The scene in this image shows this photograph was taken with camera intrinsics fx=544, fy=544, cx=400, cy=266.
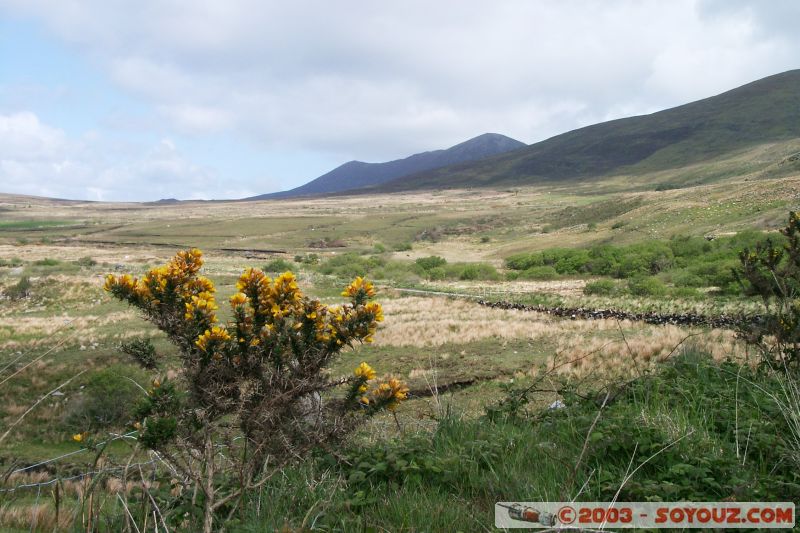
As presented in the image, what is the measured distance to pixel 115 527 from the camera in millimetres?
2688

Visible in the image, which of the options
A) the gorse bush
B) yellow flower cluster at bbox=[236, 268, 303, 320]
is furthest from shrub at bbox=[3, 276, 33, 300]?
yellow flower cluster at bbox=[236, 268, 303, 320]

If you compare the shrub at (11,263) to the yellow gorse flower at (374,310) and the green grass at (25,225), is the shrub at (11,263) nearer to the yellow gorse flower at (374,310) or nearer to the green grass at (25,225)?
the yellow gorse flower at (374,310)

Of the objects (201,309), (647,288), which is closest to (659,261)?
(647,288)

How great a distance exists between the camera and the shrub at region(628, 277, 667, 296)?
82.2ft

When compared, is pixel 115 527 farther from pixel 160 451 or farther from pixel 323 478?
pixel 323 478

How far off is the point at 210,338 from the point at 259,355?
0.37 m

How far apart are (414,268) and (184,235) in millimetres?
59761

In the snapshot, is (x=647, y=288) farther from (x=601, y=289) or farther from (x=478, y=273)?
(x=478, y=273)

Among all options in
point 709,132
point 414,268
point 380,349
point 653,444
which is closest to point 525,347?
point 380,349

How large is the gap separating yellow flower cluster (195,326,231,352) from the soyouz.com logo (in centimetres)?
218

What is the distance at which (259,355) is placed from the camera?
12.8 feet

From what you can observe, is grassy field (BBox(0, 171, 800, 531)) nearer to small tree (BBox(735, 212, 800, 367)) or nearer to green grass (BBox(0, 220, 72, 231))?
small tree (BBox(735, 212, 800, 367))

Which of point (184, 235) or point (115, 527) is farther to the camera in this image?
point (184, 235)

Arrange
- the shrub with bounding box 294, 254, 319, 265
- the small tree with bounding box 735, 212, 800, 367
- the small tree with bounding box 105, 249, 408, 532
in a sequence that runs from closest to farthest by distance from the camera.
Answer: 1. the small tree with bounding box 105, 249, 408, 532
2. the small tree with bounding box 735, 212, 800, 367
3. the shrub with bounding box 294, 254, 319, 265
